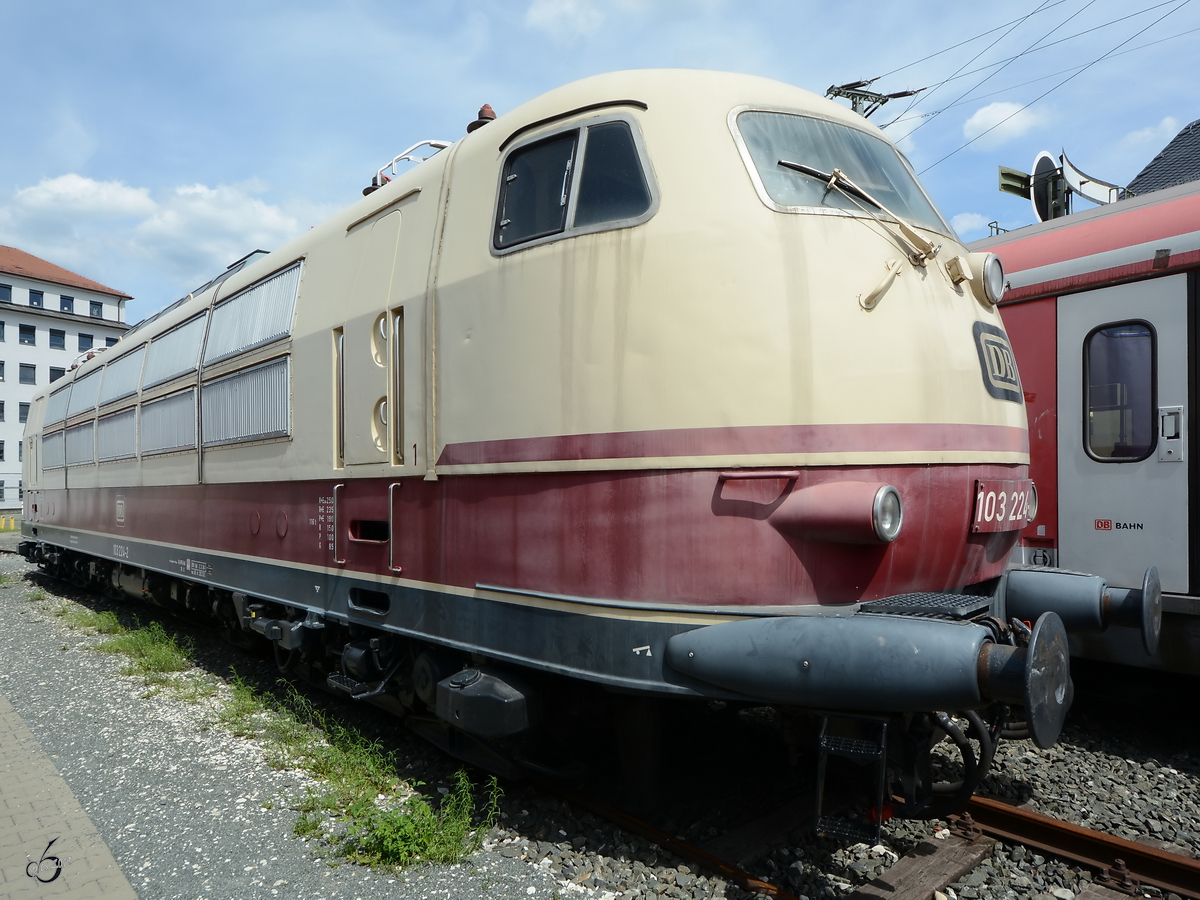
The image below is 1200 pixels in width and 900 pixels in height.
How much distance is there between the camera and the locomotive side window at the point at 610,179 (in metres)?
3.87

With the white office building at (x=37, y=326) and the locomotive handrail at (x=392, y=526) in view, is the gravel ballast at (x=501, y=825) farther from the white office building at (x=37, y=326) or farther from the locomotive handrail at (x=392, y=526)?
the white office building at (x=37, y=326)

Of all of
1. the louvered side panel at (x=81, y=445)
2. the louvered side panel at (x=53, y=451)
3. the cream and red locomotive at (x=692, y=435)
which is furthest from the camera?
the louvered side panel at (x=53, y=451)

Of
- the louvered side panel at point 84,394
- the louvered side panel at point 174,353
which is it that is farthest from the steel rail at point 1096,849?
the louvered side panel at point 84,394

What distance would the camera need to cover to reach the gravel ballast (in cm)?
371

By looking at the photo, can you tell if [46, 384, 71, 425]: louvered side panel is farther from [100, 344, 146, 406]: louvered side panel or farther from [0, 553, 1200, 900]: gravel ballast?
[0, 553, 1200, 900]: gravel ballast

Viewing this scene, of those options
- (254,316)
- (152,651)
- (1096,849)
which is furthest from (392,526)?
(152,651)

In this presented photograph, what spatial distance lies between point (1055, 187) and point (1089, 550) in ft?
21.6

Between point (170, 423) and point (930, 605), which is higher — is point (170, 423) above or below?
above

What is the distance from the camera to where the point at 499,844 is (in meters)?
4.11

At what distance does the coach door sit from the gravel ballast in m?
1.22

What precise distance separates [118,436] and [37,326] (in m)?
56.4

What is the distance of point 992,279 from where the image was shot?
4.35 m

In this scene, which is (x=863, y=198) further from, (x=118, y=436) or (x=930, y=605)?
(x=118, y=436)

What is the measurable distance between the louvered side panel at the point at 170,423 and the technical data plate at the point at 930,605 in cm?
627
